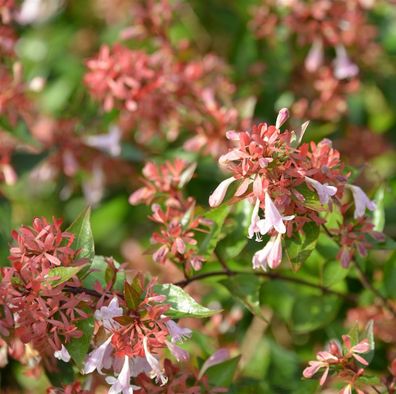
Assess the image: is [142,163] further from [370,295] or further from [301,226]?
[301,226]

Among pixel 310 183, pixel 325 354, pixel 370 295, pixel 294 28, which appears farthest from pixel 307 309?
pixel 294 28

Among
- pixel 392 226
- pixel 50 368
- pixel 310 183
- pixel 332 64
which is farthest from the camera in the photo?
pixel 332 64

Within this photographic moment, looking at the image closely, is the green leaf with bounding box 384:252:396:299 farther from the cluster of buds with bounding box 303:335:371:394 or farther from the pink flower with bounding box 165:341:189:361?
the pink flower with bounding box 165:341:189:361

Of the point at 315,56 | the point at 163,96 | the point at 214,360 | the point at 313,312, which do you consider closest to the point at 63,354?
the point at 214,360

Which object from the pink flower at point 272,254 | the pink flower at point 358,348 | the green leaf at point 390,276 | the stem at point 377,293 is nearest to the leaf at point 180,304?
the pink flower at point 272,254

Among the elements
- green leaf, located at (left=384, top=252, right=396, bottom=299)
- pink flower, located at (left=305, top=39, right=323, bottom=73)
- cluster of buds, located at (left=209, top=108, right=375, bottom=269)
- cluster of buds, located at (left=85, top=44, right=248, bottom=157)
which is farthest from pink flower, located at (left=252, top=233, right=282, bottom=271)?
pink flower, located at (left=305, top=39, right=323, bottom=73)

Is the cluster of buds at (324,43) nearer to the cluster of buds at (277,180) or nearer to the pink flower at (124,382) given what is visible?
the cluster of buds at (277,180)

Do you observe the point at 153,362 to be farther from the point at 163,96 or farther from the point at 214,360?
the point at 163,96
